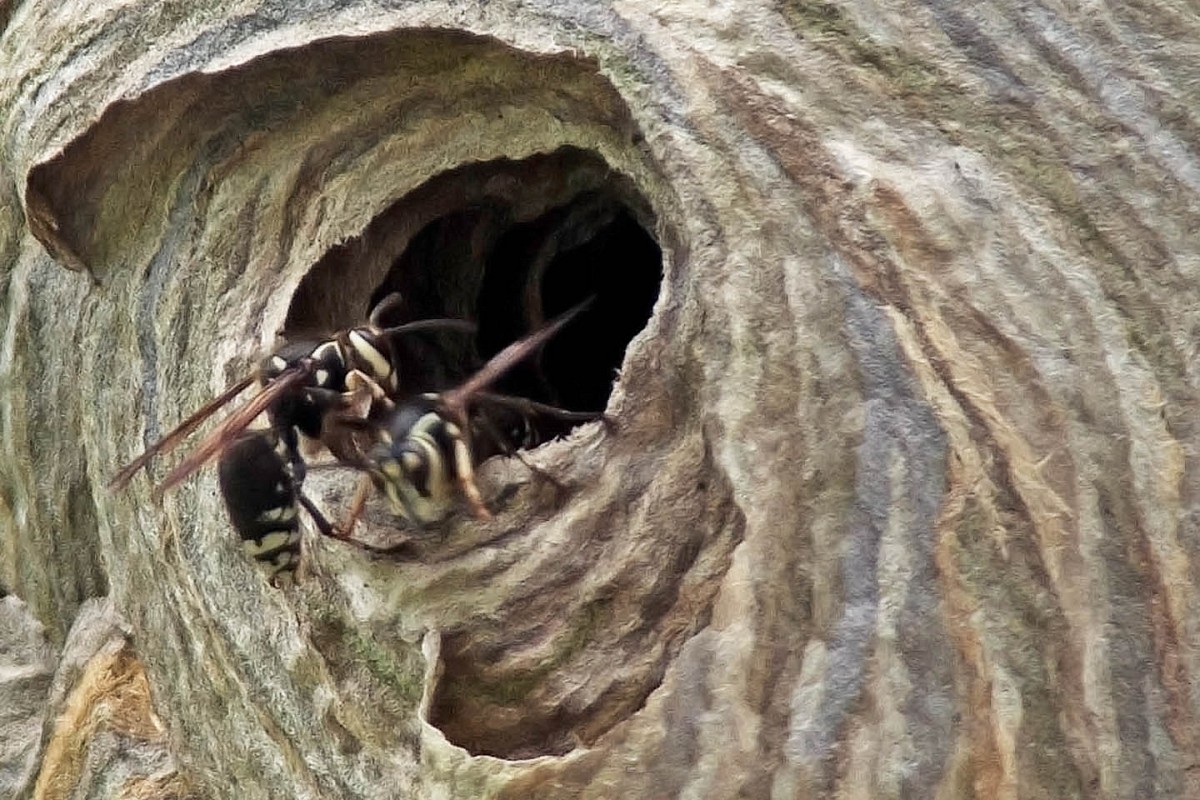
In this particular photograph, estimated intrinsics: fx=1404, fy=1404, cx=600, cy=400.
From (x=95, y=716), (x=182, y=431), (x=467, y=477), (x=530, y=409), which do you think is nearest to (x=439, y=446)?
(x=467, y=477)

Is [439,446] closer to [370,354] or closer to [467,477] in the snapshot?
[467,477]

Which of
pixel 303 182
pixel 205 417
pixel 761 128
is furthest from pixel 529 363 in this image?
pixel 761 128

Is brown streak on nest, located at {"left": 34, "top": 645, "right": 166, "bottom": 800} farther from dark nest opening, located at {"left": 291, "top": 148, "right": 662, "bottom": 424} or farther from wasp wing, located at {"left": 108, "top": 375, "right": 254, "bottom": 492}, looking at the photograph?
dark nest opening, located at {"left": 291, "top": 148, "right": 662, "bottom": 424}

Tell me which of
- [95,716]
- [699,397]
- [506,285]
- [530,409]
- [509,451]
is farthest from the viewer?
[506,285]

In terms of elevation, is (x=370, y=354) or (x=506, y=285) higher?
(x=370, y=354)

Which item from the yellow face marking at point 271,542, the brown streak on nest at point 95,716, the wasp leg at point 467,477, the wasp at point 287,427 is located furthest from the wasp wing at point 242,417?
the brown streak on nest at point 95,716

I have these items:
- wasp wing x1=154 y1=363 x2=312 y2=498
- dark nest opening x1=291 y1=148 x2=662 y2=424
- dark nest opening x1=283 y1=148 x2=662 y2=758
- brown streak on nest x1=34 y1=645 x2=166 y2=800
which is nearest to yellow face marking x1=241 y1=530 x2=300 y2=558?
wasp wing x1=154 y1=363 x2=312 y2=498

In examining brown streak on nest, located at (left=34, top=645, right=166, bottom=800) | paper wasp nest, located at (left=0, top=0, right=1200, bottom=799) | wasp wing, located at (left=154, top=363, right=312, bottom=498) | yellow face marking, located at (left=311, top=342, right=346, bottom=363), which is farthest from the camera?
brown streak on nest, located at (left=34, top=645, right=166, bottom=800)
